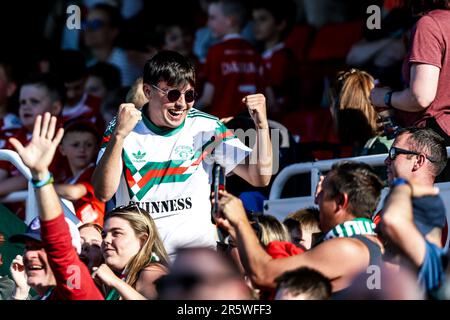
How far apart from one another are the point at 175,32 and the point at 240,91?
1.71 metres

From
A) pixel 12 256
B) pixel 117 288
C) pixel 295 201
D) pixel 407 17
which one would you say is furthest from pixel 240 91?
pixel 117 288

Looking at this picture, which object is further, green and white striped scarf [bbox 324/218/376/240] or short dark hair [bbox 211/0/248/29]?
short dark hair [bbox 211/0/248/29]

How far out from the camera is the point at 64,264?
543 cm

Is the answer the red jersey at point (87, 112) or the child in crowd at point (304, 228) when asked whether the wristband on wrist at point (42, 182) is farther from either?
the red jersey at point (87, 112)

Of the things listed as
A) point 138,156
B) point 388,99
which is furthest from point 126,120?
point 388,99

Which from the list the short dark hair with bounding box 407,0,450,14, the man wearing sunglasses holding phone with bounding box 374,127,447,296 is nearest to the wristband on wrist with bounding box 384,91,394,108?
the short dark hair with bounding box 407,0,450,14

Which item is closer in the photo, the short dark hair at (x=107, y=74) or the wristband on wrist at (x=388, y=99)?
the wristband on wrist at (x=388, y=99)

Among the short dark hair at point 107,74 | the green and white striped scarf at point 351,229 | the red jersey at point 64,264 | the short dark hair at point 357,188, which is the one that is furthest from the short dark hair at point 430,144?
the short dark hair at point 107,74

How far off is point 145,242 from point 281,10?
476 centimetres

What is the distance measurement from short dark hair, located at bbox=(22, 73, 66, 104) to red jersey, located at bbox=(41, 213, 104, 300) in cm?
419

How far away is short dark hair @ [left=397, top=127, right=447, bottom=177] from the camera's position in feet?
20.7

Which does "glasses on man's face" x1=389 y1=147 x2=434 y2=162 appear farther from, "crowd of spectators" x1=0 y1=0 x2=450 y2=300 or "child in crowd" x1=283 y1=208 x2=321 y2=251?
"child in crowd" x1=283 y1=208 x2=321 y2=251

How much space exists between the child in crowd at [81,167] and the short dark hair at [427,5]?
2601mm

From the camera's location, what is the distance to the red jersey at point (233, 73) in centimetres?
979
